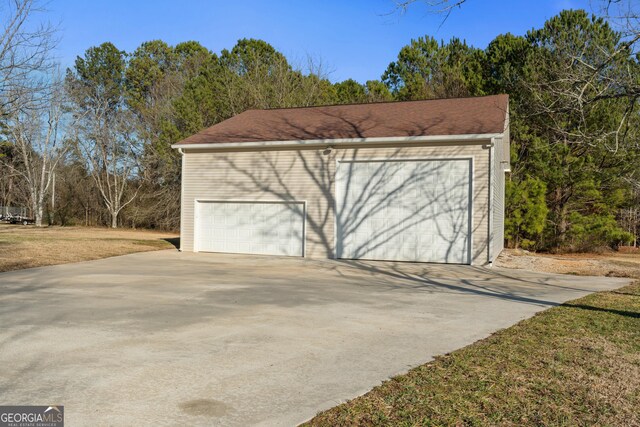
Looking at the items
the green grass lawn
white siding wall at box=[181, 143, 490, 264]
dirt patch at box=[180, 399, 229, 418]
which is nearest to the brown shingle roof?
white siding wall at box=[181, 143, 490, 264]

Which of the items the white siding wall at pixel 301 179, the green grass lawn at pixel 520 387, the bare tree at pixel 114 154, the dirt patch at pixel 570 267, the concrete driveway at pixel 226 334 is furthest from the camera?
the bare tree at pixel 114 154

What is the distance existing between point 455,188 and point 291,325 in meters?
9.30

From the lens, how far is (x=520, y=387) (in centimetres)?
406

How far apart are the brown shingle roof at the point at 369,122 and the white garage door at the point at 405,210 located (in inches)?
39.7

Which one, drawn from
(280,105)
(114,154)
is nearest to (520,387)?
(280,105)

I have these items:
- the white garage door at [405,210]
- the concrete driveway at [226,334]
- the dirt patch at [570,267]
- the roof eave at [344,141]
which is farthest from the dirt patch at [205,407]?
the dirt patch at [570,267]

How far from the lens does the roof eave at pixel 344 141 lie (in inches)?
558

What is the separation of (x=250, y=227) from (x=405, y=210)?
4958 millimetres

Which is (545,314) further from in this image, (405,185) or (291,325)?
(405,185)

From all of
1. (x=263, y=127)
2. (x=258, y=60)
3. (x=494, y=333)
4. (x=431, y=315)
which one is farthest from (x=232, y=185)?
(x=258, y=60)

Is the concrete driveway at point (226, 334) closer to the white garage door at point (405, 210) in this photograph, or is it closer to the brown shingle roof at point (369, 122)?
the white garage door at point (405, 210)

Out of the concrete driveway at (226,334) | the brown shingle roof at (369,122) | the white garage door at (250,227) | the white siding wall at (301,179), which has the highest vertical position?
the brown shingle roof at (369,122)

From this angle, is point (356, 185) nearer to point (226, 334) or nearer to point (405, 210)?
point (405, 210)

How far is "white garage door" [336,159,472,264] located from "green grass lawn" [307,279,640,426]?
8498 mm
